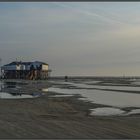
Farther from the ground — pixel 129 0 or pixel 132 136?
pixel 129 0

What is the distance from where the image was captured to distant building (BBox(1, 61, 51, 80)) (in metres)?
97.9

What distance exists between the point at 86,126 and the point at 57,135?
2031mm

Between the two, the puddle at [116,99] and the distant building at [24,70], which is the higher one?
the distant building at [24,70]

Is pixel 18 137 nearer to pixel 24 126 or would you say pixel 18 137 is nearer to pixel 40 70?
pixel 24 126

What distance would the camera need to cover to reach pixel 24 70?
349 feet

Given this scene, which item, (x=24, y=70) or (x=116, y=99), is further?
(x=24, y=70)

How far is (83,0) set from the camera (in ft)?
27.8

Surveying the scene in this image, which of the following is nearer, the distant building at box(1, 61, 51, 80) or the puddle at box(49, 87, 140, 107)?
the puddle at box(49, 87, 140, 107)

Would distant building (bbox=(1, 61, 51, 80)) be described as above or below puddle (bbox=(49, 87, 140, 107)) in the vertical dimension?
above

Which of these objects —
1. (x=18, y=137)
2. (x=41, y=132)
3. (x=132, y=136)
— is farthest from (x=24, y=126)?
(x=132, y=136)

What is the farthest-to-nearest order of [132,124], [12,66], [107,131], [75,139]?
[12,66]
[132,124]
[107,131]
[75,139]

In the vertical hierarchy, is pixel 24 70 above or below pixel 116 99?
above

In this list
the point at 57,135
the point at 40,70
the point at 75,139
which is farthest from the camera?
the point at 40,70

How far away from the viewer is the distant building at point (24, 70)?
321 ft
